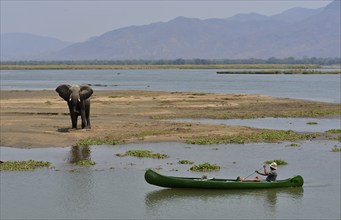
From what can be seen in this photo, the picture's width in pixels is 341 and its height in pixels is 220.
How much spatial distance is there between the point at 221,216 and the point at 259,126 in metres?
25.3

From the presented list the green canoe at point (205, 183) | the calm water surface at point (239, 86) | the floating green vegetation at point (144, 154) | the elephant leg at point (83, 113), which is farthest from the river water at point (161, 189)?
the calm water surface at point (239, 86)

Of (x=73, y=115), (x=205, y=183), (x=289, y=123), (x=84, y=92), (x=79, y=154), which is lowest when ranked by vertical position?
(x=289, y=123)

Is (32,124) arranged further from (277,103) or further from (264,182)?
(277,103)

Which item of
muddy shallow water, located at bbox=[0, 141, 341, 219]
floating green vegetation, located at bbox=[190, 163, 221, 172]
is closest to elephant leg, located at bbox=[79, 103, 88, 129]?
muddy shallow water, located at bbox=[0, 141, 341, 219]

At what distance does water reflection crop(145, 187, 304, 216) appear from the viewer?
26.1 metres

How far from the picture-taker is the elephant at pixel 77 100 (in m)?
44.7

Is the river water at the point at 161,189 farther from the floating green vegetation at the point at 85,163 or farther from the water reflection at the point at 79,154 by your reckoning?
the floating green vegetation at the point at 85,163

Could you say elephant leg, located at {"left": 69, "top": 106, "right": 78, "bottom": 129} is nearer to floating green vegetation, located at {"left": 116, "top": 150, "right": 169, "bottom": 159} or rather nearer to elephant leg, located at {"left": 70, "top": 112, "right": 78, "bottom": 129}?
elephant leg, located at {"left": 70, "top": 112, "right": 78, "bottom": 129}

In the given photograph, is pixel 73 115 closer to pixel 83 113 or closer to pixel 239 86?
pixel 83 113

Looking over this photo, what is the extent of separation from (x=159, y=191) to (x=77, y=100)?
60.2 feet

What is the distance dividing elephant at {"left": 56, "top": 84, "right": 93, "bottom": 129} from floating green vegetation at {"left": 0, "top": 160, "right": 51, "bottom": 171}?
11246 millimetres

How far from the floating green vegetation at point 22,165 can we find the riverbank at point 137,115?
21.2 ft

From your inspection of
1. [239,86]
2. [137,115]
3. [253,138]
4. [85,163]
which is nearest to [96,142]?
[85,163]

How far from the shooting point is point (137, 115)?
57062 millimetres
